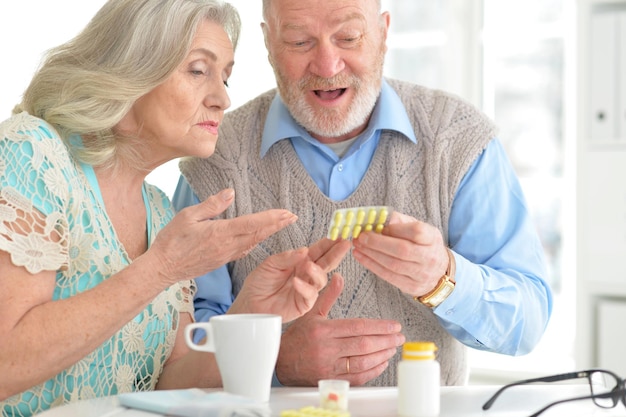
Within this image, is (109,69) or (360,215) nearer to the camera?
(360,215)

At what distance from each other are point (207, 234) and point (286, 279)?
9.1 inches

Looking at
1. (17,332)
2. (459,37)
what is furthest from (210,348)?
(459,37)

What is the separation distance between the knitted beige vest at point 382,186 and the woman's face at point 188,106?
254mm

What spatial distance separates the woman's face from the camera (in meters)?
1.71

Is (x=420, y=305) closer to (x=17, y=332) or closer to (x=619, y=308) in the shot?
(x=17, y=332)

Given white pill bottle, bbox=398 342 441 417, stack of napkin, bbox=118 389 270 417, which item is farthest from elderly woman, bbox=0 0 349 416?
white pill bottle, bbox=398 342 441 417

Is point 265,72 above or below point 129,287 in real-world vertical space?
above

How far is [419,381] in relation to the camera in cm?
113

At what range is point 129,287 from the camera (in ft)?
4.55

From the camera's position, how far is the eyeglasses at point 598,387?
114 cm

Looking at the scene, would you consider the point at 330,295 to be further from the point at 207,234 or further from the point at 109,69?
the point at 109,69

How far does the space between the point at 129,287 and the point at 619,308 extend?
7.43 feet

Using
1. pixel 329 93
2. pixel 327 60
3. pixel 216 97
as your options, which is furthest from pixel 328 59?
pixel 216 97

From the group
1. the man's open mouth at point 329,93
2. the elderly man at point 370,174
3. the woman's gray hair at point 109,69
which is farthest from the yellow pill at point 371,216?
the man's open mouth at point 329,93
